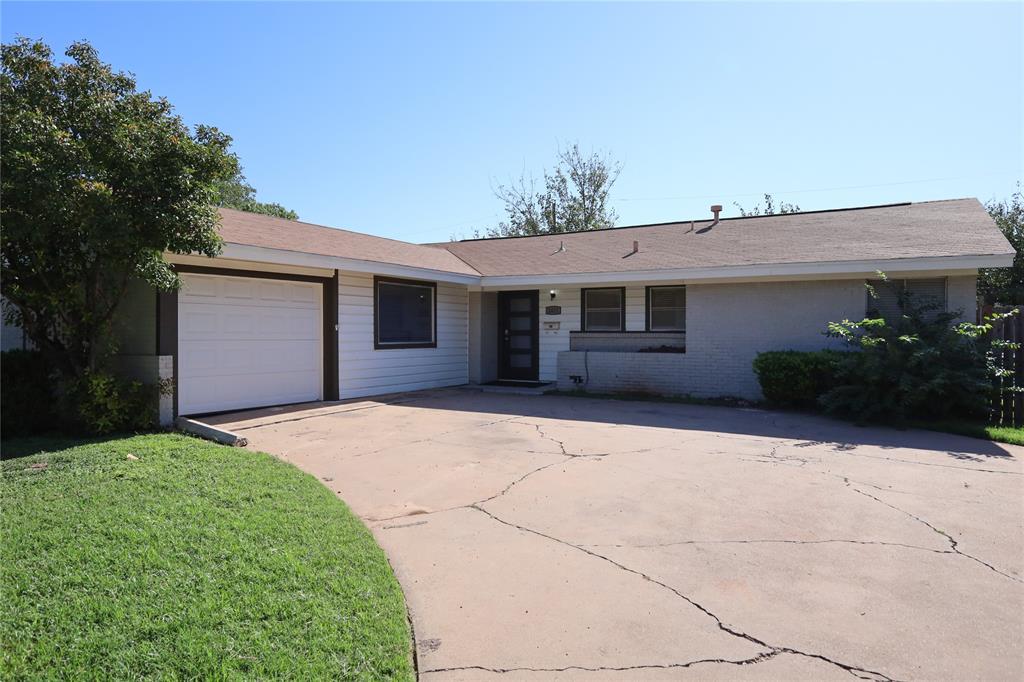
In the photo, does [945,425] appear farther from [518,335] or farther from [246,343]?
[246,343]

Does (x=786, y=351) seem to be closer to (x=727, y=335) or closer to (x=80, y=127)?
(x=727, y=335)

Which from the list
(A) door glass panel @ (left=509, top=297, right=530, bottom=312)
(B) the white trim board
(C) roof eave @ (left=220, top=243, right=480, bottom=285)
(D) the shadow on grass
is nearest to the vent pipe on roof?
(B) the white trim board

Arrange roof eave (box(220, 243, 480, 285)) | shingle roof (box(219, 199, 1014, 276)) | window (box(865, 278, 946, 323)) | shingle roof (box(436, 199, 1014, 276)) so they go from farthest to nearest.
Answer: shingle roof (box(436, 199, 1014, 276)), shingle roof (box(219, 199, 1014, 276)), window (box(865, 278, 946, 323)), roof eave (box(220, 243, 480, 285))

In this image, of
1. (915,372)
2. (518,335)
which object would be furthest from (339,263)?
(915,372)

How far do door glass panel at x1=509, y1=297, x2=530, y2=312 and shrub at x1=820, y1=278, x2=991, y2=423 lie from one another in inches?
283

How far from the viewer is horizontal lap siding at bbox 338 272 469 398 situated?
11.4 meters

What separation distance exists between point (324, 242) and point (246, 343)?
9.50ft

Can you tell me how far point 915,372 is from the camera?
8781 mm

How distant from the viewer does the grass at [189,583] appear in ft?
8.68

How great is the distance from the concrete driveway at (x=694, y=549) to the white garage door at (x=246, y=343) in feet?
6.43

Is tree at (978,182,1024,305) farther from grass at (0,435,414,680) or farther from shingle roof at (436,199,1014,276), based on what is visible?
grass at (0,435,414,680)

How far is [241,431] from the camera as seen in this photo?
8227 mm

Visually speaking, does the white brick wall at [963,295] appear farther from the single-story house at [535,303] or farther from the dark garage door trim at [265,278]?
the dark garage door trim at [265,278]

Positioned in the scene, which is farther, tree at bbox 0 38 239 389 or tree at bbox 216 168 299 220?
tree at bbox 216 168 299 220
